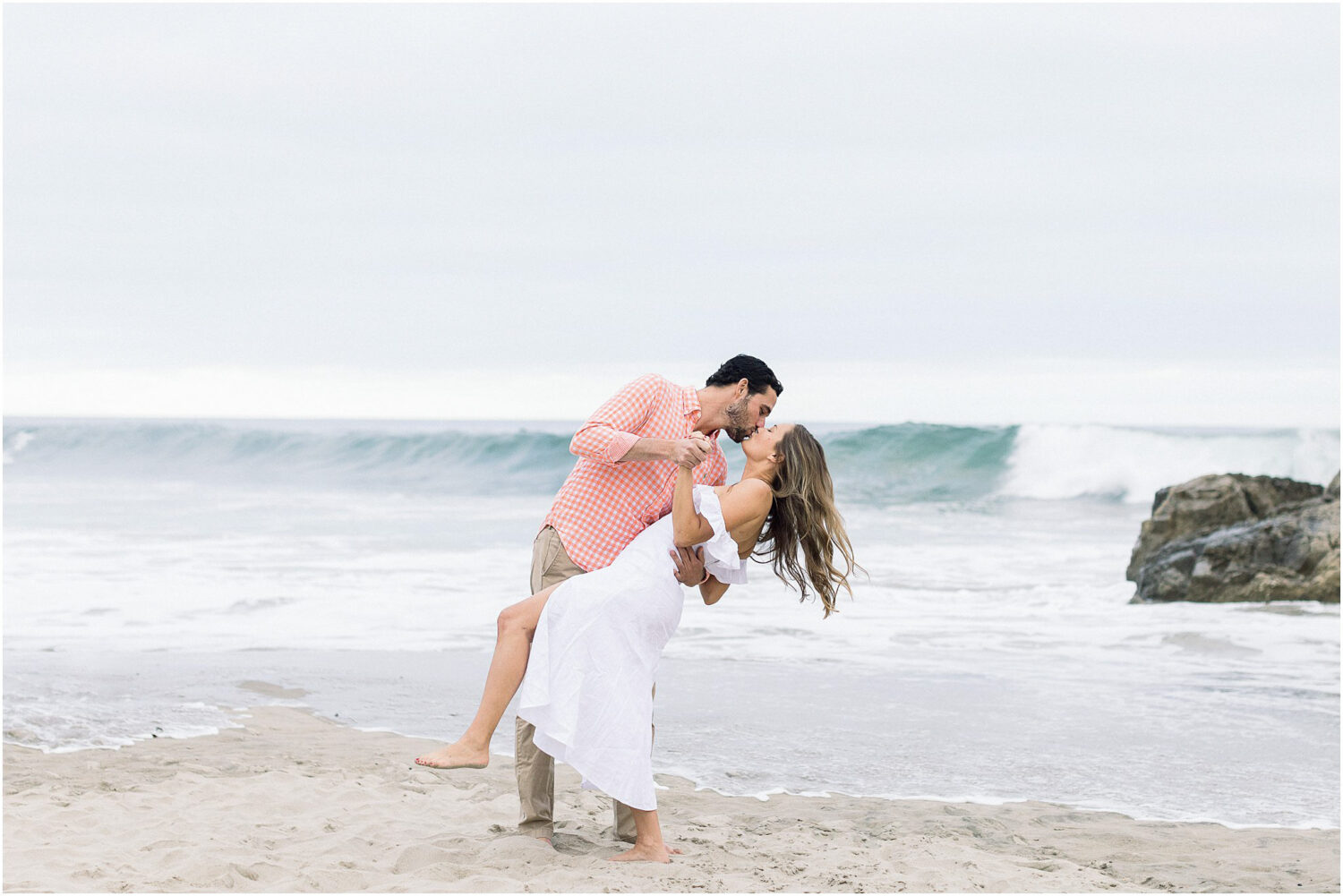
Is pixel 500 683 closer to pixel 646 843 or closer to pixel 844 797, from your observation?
pixel 646 843

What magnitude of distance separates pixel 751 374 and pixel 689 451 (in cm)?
59

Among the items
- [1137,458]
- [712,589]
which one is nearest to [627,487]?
[712,589]

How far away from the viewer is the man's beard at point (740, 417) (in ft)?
14.9

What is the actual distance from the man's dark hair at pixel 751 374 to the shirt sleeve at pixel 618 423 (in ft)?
0.88

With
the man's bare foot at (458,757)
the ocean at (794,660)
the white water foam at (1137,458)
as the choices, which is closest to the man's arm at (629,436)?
the man's bare foot at (458,757)

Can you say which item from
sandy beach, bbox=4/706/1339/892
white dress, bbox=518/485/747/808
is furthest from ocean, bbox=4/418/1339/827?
white dress, bbox=518/485/747/808

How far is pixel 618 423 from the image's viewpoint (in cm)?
446

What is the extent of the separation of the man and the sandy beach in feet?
1.57

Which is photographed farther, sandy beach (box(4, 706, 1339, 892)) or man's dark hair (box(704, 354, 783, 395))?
man's dark hair (box(704, 354, 783, 395))

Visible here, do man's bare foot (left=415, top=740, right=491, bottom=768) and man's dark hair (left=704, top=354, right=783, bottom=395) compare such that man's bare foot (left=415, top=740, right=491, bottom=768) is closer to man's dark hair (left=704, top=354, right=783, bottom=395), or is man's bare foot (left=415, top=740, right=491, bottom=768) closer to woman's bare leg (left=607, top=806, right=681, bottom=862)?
woman's bare leg (left=607, top=806, right=681, bottom=862)

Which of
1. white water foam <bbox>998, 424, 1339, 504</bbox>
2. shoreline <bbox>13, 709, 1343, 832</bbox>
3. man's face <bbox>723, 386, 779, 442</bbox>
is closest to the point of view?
man's face <bbox>723, 386, 779, 442</bbox>

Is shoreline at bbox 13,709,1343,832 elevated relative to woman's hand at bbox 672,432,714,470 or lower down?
lower down

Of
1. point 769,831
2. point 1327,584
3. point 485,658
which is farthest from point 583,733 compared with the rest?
point 1327,584

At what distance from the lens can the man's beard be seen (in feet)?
14.9
